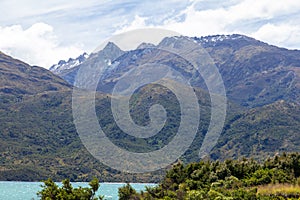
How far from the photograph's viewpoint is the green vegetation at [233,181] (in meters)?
20.9

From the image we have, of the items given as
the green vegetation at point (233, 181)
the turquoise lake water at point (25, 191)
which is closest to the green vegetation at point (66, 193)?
the green vegetation at point (233, 181)

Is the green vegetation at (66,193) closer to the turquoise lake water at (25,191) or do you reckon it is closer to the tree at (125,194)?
the tree at (125,194)

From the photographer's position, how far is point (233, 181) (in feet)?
82.9

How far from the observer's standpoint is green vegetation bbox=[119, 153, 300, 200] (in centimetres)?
2086

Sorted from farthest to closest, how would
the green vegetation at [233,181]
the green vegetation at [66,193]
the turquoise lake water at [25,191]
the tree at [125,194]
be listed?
the turquoise lake water at [25,191]
the tree at [125,194]
the green vegetation at [66,193]
the green vegetation at [233,181]

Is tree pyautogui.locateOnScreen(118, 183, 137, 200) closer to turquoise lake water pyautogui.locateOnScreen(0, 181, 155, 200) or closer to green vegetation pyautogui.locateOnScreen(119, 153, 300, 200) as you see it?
green vegetation pyautogui.locateOnScreen(119, 153, 300, 200)

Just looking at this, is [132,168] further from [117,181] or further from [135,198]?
[135,198]

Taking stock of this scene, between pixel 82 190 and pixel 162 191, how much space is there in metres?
5.42

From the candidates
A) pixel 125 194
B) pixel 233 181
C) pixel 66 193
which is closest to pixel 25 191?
pixel 125 194

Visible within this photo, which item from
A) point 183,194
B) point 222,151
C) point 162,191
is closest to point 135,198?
point 162,191

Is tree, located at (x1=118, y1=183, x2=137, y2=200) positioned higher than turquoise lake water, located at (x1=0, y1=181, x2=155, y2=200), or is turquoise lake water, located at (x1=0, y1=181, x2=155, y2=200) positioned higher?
turquoise lake water, located at (x1=0, y1=181, x2=155, y2=200)

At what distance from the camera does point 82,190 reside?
949 inches

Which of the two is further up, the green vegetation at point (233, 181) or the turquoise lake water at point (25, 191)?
the turquoise lake water at point (25, 191)

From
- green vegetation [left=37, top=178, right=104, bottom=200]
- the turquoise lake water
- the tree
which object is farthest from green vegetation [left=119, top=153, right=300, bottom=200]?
the turquoise lake water
